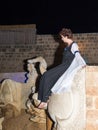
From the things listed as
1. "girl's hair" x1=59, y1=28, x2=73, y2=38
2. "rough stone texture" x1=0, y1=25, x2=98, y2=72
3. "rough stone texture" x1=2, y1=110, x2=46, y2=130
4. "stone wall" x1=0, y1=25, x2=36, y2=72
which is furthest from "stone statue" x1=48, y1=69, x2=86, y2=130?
"stone wall" x1=0, y1=25, x2=36, y2=72

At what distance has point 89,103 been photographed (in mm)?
5156

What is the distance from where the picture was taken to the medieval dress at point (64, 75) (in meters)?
5.04

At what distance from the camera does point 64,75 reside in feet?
16.7

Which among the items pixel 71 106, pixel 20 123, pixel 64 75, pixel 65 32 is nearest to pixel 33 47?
pixel 20 123

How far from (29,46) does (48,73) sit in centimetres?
762

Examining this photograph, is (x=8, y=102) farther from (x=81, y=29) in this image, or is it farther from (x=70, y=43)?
(x=81, y=29)

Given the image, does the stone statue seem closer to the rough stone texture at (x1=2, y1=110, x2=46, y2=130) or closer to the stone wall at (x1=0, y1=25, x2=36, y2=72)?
the rough stone texture at (x1=2, y1=110, x2=46, y2=130)

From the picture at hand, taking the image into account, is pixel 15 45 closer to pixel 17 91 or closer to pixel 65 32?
pixel 17 91

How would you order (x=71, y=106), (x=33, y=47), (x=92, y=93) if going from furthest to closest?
(x=33, y=47)
(x=92, y=93)
(x=71, y=106)

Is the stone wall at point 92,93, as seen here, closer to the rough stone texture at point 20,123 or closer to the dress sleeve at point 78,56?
the dress sleeve at point 78,56

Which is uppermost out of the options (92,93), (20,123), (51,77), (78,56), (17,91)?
(78,56)

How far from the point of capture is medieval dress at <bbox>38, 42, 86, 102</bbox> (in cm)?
504

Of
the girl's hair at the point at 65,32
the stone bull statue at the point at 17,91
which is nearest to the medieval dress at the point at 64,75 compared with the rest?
the girl's hair at the point at 65,32

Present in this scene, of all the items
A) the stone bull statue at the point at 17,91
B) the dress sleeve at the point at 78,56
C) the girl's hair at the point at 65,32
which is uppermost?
the girl's hair at the point at 65,32
